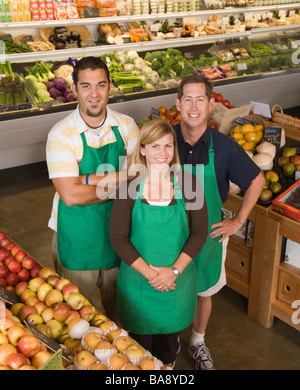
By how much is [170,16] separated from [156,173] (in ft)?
16.4

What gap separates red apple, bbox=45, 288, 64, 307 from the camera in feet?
8.16

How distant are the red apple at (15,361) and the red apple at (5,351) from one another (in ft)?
0.06

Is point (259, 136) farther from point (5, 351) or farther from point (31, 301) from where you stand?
point (5, 351)

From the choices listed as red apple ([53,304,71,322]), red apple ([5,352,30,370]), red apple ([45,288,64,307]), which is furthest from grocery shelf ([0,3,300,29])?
red apple ([5,352,30,370])

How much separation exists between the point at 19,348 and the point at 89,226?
0.97m

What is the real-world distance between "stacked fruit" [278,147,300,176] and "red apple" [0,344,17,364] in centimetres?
255

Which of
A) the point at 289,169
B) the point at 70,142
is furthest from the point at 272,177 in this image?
the point at 70,142

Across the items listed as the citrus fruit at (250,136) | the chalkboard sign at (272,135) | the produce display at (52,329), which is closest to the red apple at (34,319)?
the produce display at (52,329)

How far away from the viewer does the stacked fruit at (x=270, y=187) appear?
11.5ft

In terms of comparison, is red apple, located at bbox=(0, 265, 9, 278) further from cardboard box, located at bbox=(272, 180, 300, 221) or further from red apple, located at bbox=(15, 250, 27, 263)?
cardboard box, located at bbox=(272, 180, 300, 221)

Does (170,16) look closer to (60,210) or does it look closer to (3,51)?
(3,51)

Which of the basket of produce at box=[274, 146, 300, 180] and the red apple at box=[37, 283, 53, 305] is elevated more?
the basket of produce at box=[274, 146, 300, 180]
